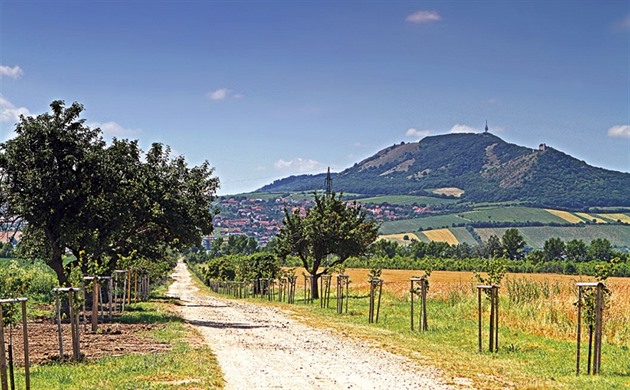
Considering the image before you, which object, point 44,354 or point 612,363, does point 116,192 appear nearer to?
point 44,354

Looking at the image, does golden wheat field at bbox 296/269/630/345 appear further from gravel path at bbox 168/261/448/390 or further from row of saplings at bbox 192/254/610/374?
gravel path at bbox 168/261/448/390

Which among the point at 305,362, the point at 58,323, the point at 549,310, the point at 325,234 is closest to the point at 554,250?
the point at 325,234

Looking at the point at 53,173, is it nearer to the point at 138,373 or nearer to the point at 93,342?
the point at 93,342

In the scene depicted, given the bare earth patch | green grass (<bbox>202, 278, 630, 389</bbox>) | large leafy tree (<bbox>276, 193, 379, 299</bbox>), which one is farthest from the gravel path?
large leafy tree (<bbox>276, 193, 379, 299</bbox>)

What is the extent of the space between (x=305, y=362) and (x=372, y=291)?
14294 millimetres

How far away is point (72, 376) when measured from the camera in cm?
1461

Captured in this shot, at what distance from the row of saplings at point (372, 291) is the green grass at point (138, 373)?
28.6 feet

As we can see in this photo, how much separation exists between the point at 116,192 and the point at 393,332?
1360cm

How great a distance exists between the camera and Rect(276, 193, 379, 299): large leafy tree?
55.4 meters

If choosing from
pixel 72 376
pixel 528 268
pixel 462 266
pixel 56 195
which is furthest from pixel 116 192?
pixel 462 266

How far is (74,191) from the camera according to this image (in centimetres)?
2792

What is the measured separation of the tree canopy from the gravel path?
698 centimetres

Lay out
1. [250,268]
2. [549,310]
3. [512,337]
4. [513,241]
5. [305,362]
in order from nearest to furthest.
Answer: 1. [305,362]
2. [512,337]
3. [549,310]
4. [250,268]
5. [513,241]

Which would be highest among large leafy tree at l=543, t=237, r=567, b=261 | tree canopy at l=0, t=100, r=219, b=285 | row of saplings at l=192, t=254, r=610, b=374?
tree canopy at l=0, t=100, r=219, b=285
